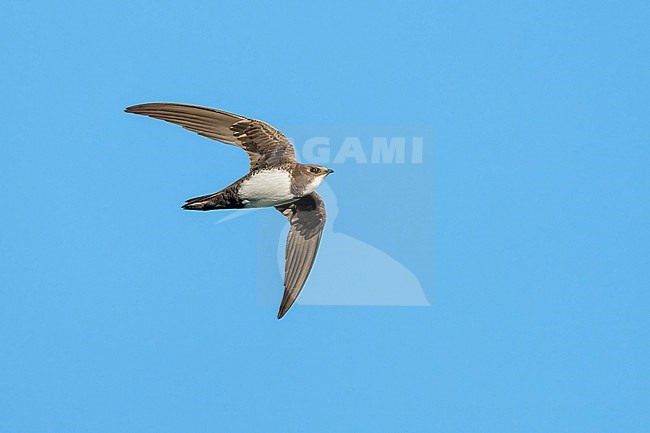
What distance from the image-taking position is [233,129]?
6898mm

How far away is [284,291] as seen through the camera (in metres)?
7.04

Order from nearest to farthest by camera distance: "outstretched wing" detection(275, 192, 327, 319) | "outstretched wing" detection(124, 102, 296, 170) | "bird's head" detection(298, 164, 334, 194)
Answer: "bird's head" detection(298, 164, 334, 194), "outstretched wing" detection(124, 102, 296, 170), "outstretched wing" detection(275, 192, 327, 319)

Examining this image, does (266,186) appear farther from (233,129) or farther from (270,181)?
(233,129)

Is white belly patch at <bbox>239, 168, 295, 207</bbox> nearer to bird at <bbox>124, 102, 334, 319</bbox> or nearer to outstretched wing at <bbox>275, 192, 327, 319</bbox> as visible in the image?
bird at <bbox>124, 102, 334, 319</bbox>

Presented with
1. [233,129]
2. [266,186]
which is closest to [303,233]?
[266,186]

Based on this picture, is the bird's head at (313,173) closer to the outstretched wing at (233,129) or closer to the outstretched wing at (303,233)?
the outstretched wing at (233,129)

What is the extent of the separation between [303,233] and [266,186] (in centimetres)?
53

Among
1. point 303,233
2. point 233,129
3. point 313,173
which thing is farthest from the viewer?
point 303,233

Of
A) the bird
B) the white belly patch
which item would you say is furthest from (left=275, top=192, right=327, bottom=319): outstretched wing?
the white belly patch

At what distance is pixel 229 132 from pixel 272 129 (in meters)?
0.24

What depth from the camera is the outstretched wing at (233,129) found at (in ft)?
22.4

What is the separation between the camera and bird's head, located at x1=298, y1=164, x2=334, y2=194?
670 centimetres

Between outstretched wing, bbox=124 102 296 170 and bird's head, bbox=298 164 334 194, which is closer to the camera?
bird's head, bbox=298 164 334 194

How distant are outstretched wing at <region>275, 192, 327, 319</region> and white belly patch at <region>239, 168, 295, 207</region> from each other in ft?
1.21
